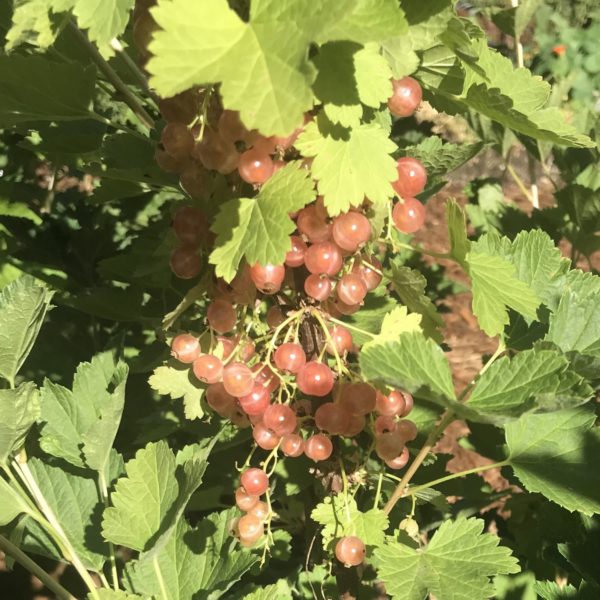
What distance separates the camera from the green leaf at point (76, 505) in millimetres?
1038

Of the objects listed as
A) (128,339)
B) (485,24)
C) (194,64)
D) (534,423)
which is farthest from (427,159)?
(485,24)

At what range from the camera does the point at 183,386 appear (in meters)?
0.89

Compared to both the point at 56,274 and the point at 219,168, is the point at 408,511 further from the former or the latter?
the point at 56,274

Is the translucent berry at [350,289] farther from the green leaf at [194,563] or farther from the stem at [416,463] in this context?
the green leaf at [194,563]

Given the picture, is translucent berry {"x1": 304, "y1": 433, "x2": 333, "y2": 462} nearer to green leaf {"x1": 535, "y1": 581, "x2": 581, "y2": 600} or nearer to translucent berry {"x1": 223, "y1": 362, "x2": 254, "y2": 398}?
translucent berry {"x1": 223, "y1": 362, "x2": 254, "y2": 398}

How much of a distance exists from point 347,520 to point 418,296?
27 cm

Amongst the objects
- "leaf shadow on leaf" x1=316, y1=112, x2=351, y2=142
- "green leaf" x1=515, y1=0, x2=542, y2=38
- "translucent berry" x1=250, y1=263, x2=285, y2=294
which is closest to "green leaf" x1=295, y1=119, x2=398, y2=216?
"leaf shadow on leaf" x1=316, y1=112, x2=351, y2=142

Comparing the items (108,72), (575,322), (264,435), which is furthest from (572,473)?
(108,72)

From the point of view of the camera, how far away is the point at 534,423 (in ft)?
3.16

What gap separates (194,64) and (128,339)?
1.28 meters

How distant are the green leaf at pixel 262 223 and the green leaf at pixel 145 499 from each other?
1.03ft

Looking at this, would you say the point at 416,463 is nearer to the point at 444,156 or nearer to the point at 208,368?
the point at 208,368

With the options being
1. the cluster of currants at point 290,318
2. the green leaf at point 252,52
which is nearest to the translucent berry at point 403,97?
the cluster of currants at point 290,318

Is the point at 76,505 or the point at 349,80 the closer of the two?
the point at 349,80
